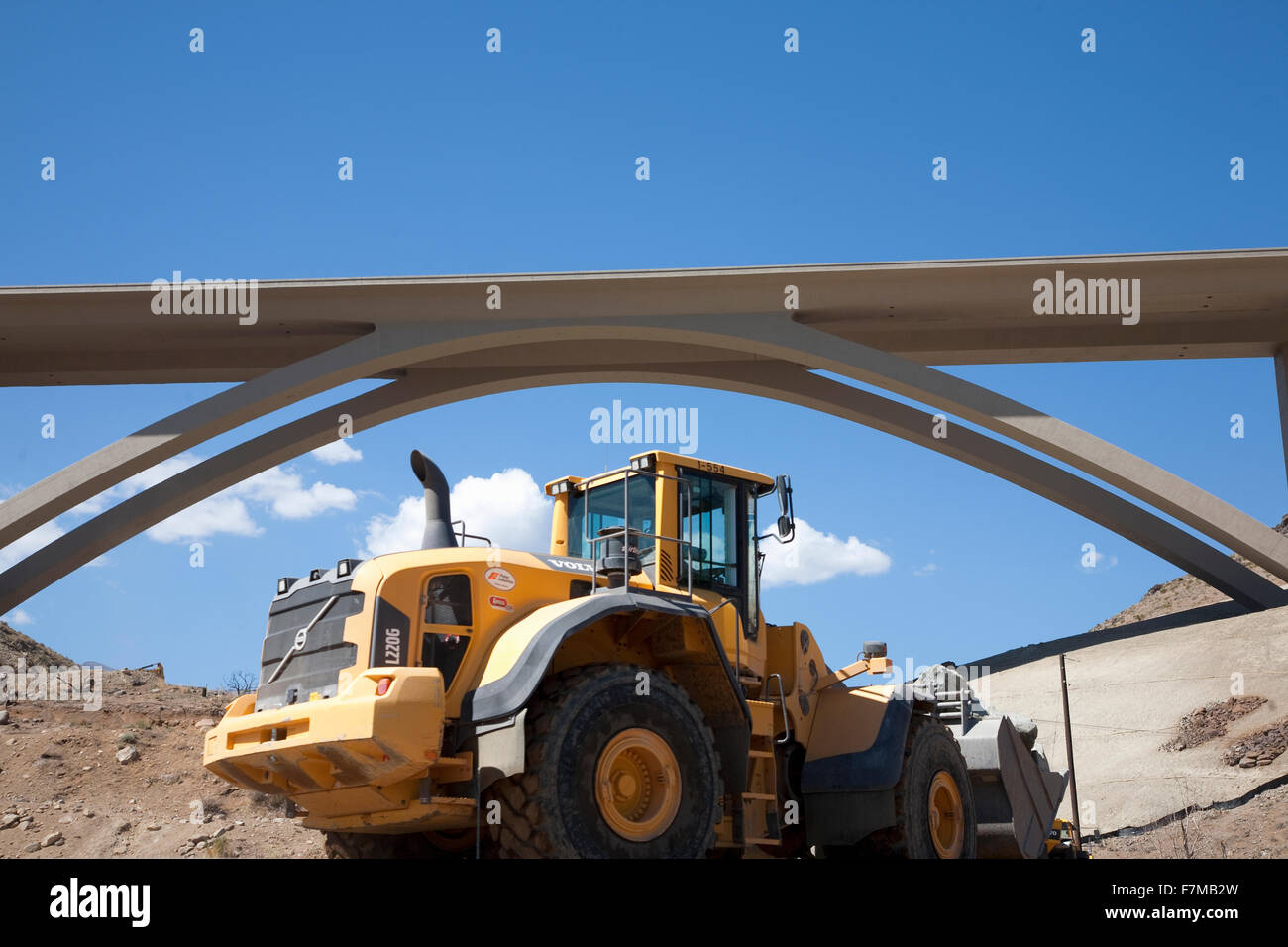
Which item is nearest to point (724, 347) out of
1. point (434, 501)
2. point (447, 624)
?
point (434, 501)

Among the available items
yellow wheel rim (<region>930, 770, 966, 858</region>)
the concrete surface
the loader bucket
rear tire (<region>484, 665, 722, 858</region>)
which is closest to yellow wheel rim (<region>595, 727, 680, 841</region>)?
rear tire (<region>484, 665, 722, 858</region>)

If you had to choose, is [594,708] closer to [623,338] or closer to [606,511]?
[606,511]

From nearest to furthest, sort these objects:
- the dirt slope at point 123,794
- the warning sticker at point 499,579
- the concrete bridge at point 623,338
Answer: the warning sticker at point 499,579
the dirt slope at point 123,794
the concrete bridge at point 623,338

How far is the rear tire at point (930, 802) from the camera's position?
8.88 meters

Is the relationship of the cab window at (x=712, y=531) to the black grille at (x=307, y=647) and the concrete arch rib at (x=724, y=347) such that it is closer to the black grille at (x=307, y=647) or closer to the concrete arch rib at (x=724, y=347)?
the black grille at (x=307, y=647)

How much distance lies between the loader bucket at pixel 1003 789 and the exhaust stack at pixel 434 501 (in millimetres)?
5124

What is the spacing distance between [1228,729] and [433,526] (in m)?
14.0

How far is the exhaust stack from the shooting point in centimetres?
808

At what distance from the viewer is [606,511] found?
9.16 metres

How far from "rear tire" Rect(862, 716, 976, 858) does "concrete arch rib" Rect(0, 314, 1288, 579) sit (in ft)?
39.0

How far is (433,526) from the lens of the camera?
8102 millimetres

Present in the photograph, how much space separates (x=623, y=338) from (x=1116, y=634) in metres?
11.1

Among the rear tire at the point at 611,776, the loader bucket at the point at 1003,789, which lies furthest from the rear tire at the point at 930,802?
the rear tire at the point at 611,776
